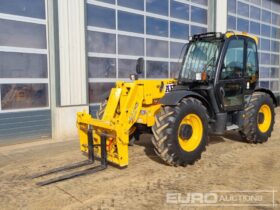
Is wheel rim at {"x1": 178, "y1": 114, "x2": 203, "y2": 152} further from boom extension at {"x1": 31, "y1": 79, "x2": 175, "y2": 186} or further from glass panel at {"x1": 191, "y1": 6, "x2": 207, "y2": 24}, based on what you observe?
glass panel at {"x1": 191, "y1": 6, "x2": 207, "y2": 24}

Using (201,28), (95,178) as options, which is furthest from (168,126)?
(201,28)

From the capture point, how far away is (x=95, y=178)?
4656 millimetres

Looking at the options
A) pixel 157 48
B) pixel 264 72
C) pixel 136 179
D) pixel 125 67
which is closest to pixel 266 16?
pixel 264 72

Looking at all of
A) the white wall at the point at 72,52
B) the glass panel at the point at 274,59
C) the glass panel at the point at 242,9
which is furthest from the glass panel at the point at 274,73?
the white wall at the point at 72,52

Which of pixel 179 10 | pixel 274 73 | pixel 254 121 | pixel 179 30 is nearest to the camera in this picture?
pixel 254 121

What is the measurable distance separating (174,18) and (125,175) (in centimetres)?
741

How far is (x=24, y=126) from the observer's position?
7.39m

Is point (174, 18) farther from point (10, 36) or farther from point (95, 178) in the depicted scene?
point (95, 178)

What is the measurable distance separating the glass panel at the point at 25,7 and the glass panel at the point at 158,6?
11.8 ft

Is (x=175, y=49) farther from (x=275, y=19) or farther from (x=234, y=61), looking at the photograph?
(x=275, y=19)

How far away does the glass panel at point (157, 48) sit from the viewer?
996 cm

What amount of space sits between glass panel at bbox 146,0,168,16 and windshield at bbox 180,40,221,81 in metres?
3.81

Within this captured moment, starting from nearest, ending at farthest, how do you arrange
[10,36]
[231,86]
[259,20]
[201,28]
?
1. [231,86]
2. [10,36]
3. [201,28]
4. [259,20]

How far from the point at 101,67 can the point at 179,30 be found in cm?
382
